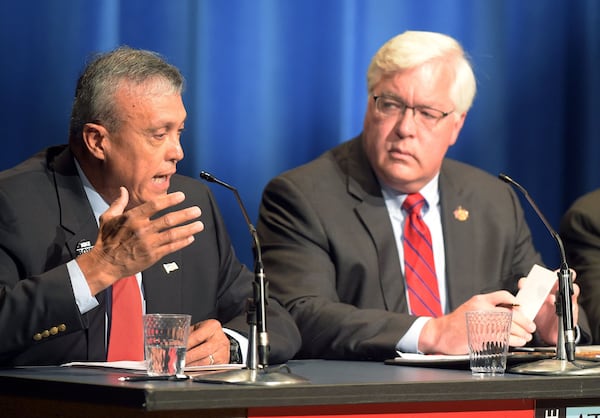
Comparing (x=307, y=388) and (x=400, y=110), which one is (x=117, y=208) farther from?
(x=400, y=110)

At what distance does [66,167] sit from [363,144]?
126cm

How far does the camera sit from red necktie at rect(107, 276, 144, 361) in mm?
3250

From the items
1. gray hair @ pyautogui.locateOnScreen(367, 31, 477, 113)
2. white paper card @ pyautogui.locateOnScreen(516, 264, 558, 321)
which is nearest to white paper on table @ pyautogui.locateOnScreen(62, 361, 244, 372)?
white paper card @ pyautogui.locateOnScreen(516, 264, 558, 321)

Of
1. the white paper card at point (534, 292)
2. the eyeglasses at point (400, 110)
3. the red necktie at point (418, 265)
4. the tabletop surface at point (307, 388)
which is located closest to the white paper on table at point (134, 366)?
the tabletop surface at point (307, 388)

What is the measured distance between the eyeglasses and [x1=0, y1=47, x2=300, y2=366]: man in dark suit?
2.79 ft

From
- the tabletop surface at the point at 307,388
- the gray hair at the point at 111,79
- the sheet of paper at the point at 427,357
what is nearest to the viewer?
the tabletop surface at the point at 307,388

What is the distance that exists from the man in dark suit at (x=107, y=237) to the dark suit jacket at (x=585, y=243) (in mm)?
1398

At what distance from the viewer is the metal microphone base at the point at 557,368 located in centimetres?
277

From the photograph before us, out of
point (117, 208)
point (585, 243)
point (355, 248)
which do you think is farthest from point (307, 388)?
point (585, 243)

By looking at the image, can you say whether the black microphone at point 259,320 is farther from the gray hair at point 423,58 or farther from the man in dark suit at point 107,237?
the gray hair at point 423,58

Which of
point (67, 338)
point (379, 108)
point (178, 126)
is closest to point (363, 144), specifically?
point (379, 108)

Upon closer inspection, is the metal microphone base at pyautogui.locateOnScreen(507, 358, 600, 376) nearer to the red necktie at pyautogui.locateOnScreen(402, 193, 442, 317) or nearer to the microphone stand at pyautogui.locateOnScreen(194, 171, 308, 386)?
the microphone stand at pyautogui.locateOnScreen(194, 171, 308, 386)

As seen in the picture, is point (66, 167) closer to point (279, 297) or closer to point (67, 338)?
point (67, 338)

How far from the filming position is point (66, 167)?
3396mm
